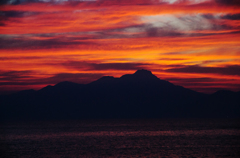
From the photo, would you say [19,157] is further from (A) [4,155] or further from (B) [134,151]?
(B) [134,151]

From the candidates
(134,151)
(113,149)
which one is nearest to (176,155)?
(134,151)

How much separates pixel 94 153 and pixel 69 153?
5.75 m

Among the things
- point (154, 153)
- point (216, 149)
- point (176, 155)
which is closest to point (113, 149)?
point (154, 153)

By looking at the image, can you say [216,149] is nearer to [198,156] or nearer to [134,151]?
[198,156]

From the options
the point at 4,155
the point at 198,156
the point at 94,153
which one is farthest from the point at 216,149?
the point at 4,155

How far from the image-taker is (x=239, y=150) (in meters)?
82.4

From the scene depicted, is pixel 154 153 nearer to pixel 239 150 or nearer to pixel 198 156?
pixel 198 156

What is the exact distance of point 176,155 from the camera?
74.2 meters

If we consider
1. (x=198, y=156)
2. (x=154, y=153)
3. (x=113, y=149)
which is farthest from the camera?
(x=113, y=149)

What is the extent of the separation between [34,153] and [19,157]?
5739mm

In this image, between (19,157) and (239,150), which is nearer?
(19,157)

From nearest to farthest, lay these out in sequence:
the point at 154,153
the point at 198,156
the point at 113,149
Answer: the point at 198,156 → the point at 154,153 → the point at 113,149

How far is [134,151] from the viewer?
3199 inches

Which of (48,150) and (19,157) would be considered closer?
(19,157)
